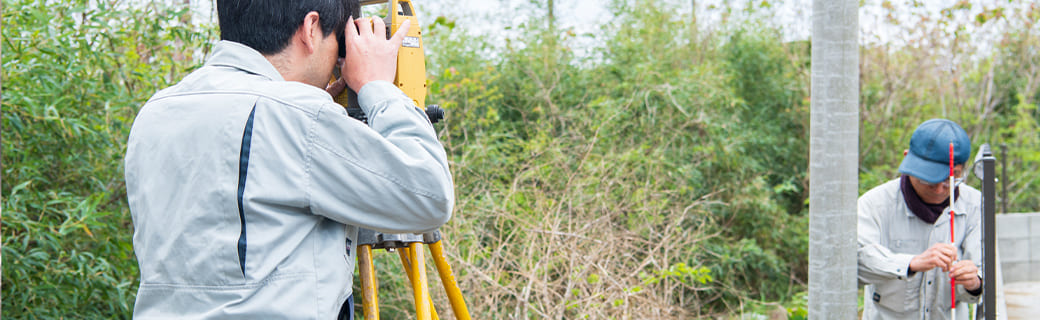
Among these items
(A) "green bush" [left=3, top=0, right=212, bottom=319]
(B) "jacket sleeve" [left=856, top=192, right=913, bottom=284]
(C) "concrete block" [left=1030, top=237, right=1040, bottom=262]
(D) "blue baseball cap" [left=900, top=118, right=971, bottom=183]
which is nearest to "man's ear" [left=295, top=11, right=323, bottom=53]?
(B) "jacket sleeve" [left=856, top=192, right=913, bottom=284]

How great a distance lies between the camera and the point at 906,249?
243 centimetres

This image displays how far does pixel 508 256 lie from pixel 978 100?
5766 mm

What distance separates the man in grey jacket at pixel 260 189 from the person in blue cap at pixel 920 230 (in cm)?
167

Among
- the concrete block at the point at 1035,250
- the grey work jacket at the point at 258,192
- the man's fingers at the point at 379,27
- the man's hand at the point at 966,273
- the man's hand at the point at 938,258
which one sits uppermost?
the man's fingers at the point at 379,27

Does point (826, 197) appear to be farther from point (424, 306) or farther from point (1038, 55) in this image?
point (1038, 55)

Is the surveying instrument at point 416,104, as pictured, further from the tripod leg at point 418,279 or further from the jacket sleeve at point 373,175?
the jacket sleeve at point 373,175

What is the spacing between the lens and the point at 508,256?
3.61 metres

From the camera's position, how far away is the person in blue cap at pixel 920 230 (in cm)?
230

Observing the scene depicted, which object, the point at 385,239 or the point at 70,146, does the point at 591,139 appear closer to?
the point at 70,146

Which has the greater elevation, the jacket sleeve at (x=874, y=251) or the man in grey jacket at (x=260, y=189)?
the man in grey jacket at (x=260, y=189)

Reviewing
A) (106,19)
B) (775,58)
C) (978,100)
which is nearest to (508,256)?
(106,19)

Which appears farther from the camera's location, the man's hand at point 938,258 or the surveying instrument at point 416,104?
the man's hand at point 938,258

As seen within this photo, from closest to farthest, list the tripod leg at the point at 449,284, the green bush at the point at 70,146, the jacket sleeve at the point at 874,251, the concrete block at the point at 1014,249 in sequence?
the tripod leg at the point at 449,284 → the jacket sleeve at the point at 874,251 → the green bush at the point at 70,146 → the concrete block at the point at 1014,249

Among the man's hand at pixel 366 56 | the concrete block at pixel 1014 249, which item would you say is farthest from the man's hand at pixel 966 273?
the concrete block at pixel 1014 249
